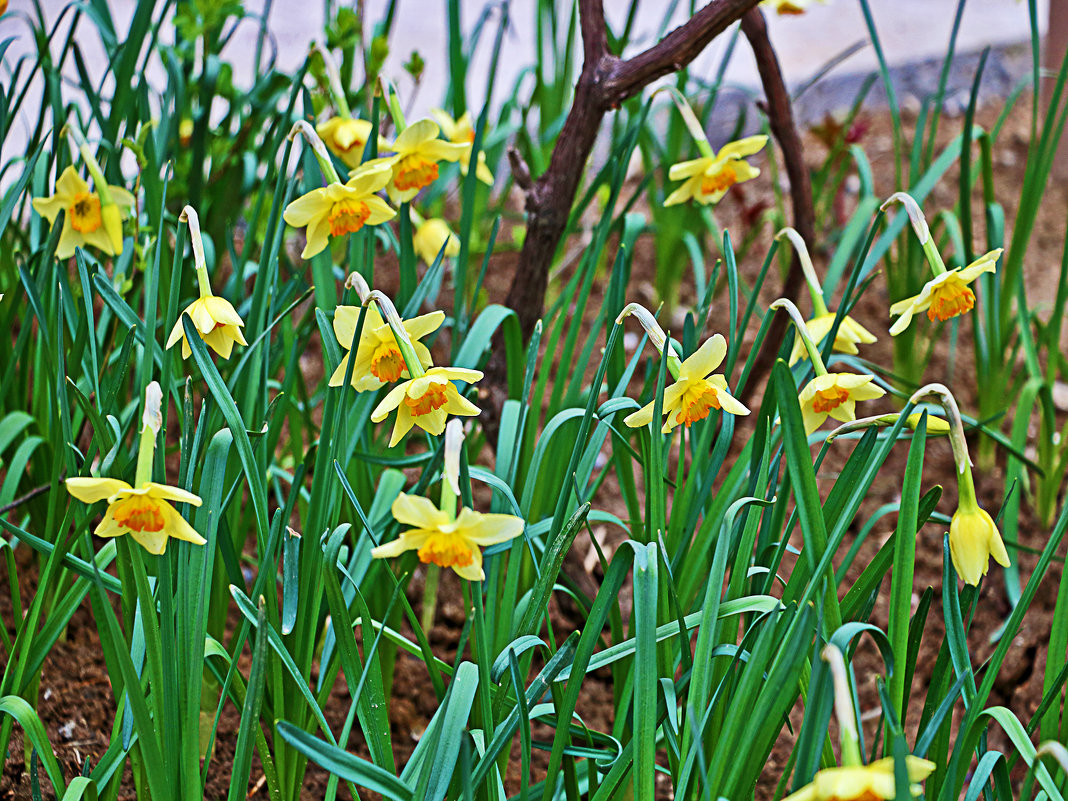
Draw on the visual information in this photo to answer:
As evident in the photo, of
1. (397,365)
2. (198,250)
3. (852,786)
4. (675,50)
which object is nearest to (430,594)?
(397,365)

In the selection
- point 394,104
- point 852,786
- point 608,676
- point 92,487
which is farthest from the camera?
point 608,676

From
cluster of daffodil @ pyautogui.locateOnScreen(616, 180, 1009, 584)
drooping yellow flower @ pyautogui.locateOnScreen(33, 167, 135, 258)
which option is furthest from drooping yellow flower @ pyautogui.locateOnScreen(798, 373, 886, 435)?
drooping yellow flower @ pyautogui.locateOnScreen(33, 167, 135, 258)

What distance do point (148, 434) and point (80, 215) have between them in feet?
2.13

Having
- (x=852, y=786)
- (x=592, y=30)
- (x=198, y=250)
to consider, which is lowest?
(x=852, y=786)

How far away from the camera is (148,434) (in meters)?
0.79

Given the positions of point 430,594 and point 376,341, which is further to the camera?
point 430,594

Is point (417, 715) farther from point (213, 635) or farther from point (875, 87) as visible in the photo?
point (875, 87)

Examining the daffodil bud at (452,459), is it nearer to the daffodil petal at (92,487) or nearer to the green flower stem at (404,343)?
the green flower stem at (404,343)

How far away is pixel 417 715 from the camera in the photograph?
1.47m

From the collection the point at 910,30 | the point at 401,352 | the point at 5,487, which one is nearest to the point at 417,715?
the point at 5,487

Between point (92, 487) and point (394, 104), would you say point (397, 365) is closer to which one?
point (92, 487)

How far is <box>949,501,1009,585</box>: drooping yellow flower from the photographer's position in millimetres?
831

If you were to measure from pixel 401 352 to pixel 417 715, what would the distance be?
785mm

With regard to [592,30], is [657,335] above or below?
below
